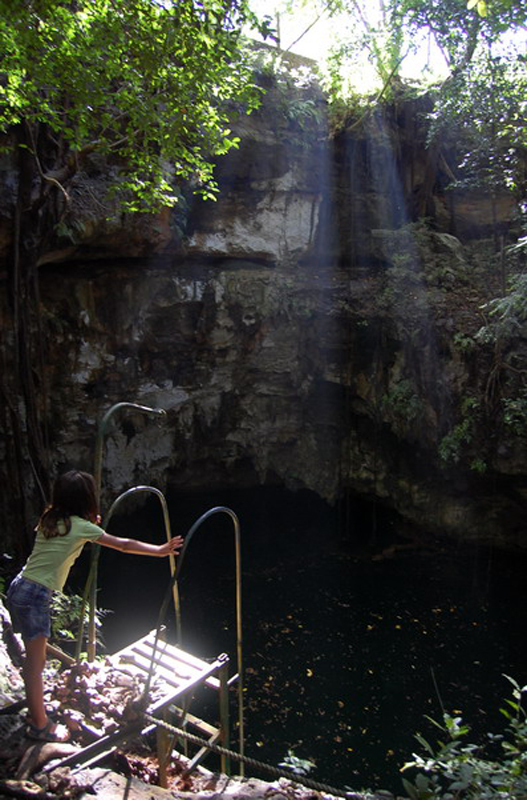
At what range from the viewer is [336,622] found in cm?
816

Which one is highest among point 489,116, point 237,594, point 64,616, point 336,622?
point 489,116

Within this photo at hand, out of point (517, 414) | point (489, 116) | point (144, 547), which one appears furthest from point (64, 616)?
point (489, 116)

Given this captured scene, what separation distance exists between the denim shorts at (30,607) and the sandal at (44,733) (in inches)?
15.0

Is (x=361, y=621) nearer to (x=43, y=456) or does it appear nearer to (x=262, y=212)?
(x=43, y=456)

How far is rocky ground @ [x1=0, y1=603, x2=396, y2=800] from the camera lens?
2.35 metres

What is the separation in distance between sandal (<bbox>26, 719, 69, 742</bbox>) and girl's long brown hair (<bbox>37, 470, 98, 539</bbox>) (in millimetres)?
853

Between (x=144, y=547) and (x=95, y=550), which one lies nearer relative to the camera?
(x=144, y=547)

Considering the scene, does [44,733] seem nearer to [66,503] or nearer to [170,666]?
[170,666]

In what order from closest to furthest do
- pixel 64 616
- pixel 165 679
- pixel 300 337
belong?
pixel 165 679, pixel 64 616, pixel 300 337

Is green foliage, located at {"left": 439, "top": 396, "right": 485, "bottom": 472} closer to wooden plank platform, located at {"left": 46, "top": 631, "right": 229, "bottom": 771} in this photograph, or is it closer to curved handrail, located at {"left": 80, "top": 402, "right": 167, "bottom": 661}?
wooden plank platform, located at {"left": 46, "top": 631, "right": 229, "bottom": 771}

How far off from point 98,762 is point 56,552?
97 cm

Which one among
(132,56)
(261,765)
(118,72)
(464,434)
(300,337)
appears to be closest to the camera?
(261,765)

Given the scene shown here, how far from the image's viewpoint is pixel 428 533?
10.1 meters

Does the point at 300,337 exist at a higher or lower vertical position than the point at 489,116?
lower
